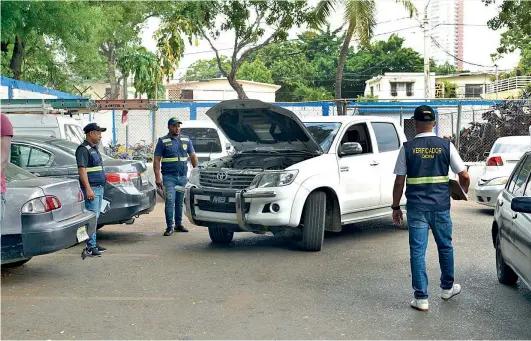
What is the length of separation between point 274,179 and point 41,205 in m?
2.91

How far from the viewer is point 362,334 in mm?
5102

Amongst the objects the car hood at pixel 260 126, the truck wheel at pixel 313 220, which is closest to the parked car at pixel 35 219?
the car hood at pixel 260 126

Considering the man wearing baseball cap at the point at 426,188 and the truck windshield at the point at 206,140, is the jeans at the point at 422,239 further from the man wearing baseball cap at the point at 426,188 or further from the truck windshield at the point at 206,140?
the truck windshield at the point at 206,140

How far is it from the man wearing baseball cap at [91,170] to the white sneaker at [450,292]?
14.2 ft

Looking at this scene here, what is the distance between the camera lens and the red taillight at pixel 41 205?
6.47m

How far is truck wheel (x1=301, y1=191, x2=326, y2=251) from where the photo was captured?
838cm

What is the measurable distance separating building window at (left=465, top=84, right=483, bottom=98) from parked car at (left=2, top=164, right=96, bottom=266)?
56440mm

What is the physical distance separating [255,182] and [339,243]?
1843 millimetres

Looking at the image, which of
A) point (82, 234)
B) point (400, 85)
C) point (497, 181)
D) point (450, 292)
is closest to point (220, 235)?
point (82, 234)

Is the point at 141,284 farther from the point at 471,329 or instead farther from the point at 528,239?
the point at 528,239

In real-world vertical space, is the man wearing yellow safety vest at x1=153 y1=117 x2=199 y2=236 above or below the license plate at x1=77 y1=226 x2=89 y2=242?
above

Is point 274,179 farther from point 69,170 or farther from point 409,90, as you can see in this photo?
point 409,90

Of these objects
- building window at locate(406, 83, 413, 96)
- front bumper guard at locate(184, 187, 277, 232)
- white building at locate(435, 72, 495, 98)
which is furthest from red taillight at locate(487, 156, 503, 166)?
white building at locate(435, 72, 495, 98)

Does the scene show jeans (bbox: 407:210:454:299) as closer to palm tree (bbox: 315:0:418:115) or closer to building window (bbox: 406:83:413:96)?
palm tree (bbox: 315:0:418:115)
